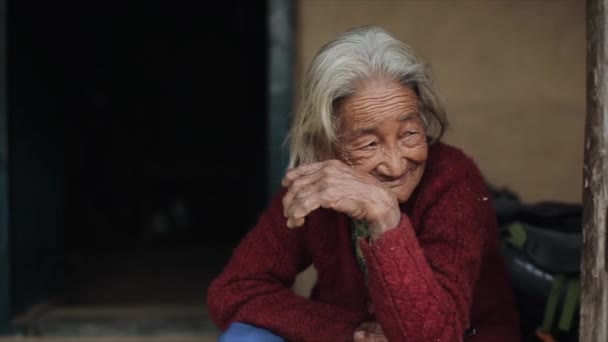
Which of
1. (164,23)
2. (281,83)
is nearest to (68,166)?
(164,23)

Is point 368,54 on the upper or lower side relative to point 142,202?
upper

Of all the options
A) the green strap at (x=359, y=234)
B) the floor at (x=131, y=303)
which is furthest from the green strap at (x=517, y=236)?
the floor at (x=131, y=303)

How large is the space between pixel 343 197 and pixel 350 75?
1.11 ft

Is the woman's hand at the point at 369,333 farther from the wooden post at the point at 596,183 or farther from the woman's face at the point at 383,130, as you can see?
the wooden post at the point at 596,183

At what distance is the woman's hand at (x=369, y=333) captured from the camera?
2.20m

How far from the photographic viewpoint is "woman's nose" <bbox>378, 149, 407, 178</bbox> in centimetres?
212

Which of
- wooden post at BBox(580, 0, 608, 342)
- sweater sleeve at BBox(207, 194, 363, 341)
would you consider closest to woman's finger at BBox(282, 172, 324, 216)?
sweater sleeve at BBox(207, 194, 363, 341)

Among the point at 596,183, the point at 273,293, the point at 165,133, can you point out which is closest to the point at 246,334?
the point at 273,293

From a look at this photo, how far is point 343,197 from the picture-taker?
6.45 feet

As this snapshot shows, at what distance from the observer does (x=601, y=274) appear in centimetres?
192

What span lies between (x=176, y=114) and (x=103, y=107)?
66 cm

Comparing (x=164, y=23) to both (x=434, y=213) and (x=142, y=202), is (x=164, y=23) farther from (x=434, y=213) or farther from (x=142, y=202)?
(x=434, y=213)

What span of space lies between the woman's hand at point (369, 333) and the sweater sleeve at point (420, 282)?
0.17 m

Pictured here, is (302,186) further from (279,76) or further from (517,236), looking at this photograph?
(279,76)
